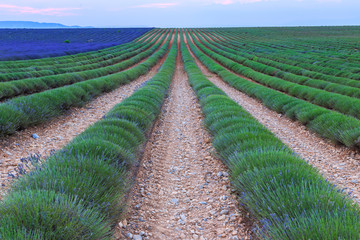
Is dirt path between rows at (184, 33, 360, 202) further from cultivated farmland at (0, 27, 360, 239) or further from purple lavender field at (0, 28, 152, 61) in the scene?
purple lavender field at (0, 28, 152, 61)

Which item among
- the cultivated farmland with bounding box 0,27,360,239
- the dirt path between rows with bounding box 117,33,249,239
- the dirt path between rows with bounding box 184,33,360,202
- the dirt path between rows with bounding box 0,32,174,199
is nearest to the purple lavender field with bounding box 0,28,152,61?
the cultivated farmland with bounding box 0,27,360,239

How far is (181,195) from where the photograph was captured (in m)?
3.58

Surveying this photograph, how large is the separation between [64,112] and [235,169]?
5.91 metres

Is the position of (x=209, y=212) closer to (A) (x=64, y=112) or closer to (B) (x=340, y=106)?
(A) (x=64, y=112)

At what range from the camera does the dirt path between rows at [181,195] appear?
9.07 feet

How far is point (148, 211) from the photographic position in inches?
123

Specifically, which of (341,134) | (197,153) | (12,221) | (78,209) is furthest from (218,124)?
(12,221)

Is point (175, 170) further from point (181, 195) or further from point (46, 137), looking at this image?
point (46, 137)

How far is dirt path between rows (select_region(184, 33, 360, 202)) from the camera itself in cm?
414

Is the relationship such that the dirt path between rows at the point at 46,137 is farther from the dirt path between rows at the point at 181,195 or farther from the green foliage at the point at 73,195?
A: the dirt path between rows at the point at 181,195

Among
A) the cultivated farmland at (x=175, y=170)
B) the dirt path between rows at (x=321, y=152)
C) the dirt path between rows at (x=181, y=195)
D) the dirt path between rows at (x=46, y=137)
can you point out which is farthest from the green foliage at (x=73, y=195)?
the dirt path between rows at (x=321, y=152)

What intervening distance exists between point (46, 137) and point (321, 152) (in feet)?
18.9

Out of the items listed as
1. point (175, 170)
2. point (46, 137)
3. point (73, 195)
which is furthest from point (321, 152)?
point (46, 137)

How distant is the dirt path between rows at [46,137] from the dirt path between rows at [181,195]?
1.55m
